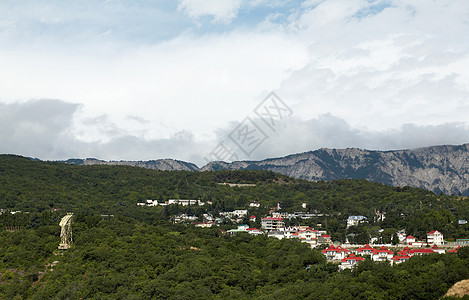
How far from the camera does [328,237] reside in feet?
228

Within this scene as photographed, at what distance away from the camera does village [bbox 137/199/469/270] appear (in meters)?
53.3

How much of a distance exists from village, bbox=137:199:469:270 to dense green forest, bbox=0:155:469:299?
2.02 metres

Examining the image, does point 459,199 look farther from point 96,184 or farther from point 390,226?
point 96,184

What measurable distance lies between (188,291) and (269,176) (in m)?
74.7

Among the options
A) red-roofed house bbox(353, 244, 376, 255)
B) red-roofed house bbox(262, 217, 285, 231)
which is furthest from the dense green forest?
red-roofed house bbox(262, 217, 285, 231)

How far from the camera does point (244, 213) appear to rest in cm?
8912

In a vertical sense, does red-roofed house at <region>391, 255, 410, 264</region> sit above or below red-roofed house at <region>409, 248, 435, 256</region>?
below

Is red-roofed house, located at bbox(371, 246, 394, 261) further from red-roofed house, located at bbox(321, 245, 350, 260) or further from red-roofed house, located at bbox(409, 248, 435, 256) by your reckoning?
red-roofed house, located at bbox(321, 245, 350, 260)

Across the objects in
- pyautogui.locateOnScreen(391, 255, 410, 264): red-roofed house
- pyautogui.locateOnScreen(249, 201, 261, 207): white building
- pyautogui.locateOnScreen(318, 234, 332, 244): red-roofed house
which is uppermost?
pyautogui.locateOnScreen(249, 201, 261, 207): white building

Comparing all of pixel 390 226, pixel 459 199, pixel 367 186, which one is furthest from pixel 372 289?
pixel 367 186

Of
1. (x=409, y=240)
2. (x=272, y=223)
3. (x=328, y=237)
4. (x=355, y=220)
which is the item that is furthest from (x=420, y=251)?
(x=272, y=223)

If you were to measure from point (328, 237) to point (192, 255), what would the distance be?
21630mm

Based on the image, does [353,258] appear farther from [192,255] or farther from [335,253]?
[192,255]

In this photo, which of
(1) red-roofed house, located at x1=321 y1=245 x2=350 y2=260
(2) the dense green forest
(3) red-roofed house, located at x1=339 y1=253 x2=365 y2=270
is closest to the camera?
(2) the dense green forest
